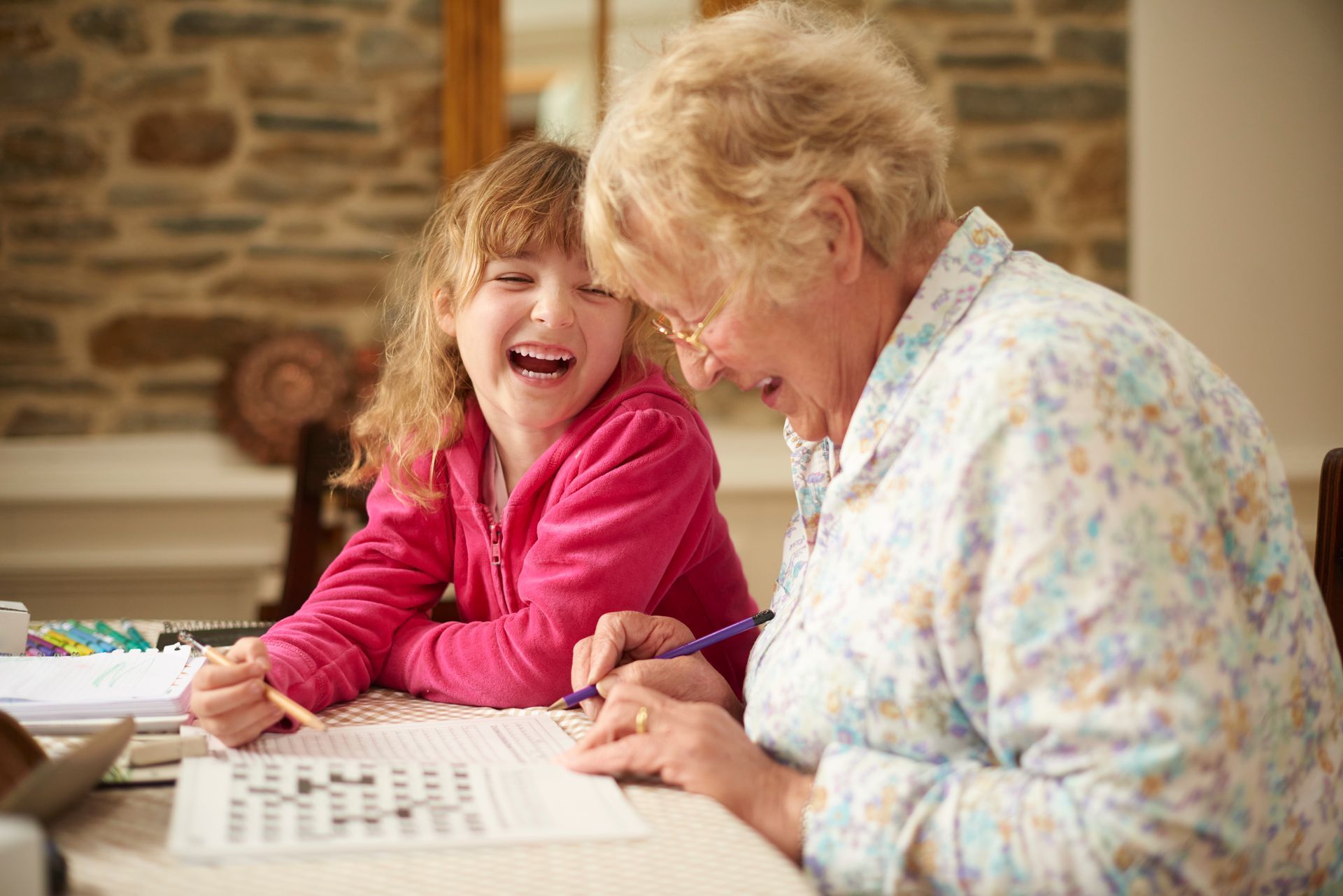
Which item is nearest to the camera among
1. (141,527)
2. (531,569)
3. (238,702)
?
(238,702)

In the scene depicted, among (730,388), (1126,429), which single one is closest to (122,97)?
(730,388)

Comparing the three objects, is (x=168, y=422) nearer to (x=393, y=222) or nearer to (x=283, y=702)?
(x=393, y=222)

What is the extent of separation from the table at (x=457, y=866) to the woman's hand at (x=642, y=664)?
1.05 ft

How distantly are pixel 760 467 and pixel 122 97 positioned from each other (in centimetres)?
259

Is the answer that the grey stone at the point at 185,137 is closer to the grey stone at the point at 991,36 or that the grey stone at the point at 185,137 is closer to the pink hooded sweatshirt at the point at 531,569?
the grey stone at the point at 991,36

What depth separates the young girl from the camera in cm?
143

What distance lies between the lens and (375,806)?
0.95 meters

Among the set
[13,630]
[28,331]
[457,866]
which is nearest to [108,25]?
[28,331]

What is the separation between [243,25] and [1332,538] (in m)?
3.91

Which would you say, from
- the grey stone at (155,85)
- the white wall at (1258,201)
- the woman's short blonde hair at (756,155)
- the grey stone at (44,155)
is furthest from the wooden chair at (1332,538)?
the grey stone at (44,155)

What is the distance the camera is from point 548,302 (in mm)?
1527

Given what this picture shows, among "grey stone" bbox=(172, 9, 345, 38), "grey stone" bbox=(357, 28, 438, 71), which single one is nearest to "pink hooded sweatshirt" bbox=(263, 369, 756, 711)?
"grey stone" bbox=(357, 28, 438, 71)

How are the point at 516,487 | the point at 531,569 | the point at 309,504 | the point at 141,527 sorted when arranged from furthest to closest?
1. the point at 141,527
2. the point at 309,504
3. the point at 516,487
4. the point at 531,569

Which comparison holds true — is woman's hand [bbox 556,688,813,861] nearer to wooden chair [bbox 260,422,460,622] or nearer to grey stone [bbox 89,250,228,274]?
wooden chair [bbox 260,422,460,622]
